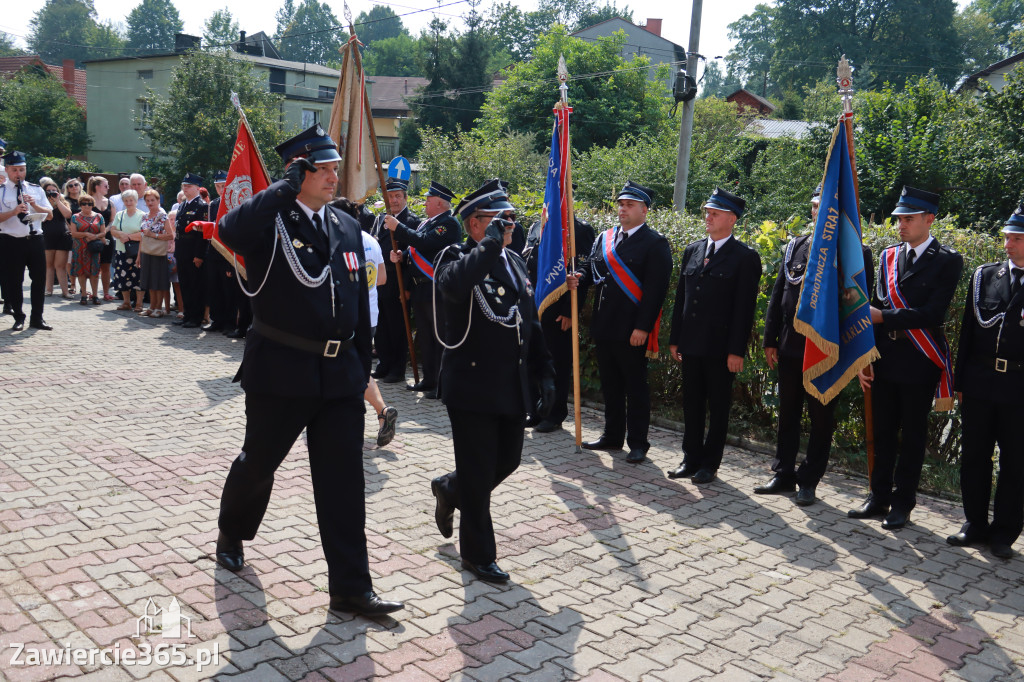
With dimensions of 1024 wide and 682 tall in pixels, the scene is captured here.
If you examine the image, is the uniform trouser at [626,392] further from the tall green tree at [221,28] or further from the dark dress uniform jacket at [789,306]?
the tall green tree at [221,28]

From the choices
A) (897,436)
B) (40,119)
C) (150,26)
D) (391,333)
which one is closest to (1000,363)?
(897,436)

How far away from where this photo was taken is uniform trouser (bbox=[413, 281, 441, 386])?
911cm

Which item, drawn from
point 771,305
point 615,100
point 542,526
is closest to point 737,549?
point 542,526

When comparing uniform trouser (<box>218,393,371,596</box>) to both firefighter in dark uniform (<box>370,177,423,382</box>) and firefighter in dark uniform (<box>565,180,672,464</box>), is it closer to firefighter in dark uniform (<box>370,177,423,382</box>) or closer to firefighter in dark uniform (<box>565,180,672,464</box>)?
firefighter in dark uniform (<box>565,180,672,464</box>)

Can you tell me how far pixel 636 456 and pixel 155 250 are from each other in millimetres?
9141

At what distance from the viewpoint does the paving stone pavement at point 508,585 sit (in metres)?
3.90

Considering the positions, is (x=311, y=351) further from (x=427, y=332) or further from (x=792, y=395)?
(x=427, y=332)

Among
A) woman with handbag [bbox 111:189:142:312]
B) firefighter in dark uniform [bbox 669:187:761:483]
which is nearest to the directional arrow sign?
woman with handbag [bbox 111:189:142:312]

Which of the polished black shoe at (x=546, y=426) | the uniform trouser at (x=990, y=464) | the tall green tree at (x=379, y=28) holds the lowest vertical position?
the polished black shoe at (x=546, y=426)

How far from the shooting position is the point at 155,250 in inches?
529

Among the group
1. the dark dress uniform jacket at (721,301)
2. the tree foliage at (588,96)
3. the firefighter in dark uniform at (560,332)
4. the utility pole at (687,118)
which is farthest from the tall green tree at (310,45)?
the dark dress uniform jacket at (721,301)

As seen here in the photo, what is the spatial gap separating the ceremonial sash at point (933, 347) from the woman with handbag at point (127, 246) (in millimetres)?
11348

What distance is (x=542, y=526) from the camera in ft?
18.6

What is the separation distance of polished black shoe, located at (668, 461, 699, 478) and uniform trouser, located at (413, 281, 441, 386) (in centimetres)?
303
